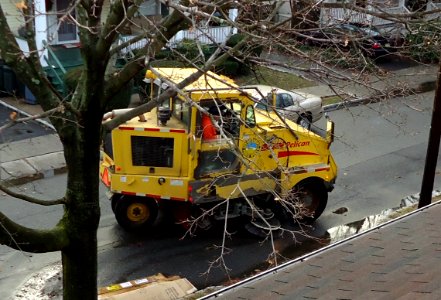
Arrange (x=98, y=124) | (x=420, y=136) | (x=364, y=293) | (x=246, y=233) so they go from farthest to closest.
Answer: (x=420, y=136)
(x=246, y=233)
(x=98, y=124)
(x=364, y=293)

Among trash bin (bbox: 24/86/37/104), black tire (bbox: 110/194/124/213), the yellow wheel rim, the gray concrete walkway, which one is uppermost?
the gray concrete walkway

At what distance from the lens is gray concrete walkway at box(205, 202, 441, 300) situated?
5012 mm

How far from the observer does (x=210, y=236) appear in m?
11.4

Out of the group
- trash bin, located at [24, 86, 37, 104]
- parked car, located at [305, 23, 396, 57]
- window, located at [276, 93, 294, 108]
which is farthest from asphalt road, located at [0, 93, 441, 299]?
trash bin, located at [24, 86, 37, 104]

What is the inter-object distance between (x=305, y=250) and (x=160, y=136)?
3.21 metres

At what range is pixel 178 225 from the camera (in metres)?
11.6

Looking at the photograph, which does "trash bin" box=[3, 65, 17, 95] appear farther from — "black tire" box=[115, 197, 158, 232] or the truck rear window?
the truck rear window

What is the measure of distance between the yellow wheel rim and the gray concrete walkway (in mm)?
5699

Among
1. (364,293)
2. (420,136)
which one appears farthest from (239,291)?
(420,136)

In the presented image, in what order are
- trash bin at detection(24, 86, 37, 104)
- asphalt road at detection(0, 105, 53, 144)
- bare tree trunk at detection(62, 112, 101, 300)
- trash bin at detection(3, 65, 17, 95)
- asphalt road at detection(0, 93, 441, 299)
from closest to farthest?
bare tree trunk at detection(62, 112, 101, 300), asphalt road at detection(0, 93, 441, 299), asphalt road at detection(0, 105, 53, 144), trash bin at detection(24, 86, 37, 104), trash bin at detection(3, 65, 17, 95)

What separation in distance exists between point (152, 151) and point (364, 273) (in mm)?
6085

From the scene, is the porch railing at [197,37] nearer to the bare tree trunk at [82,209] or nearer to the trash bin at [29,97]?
the bare tree trunk at [82,209]

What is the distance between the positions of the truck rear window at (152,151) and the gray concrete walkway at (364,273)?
5.11 m

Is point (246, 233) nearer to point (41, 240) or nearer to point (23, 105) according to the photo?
point (41, 240)
